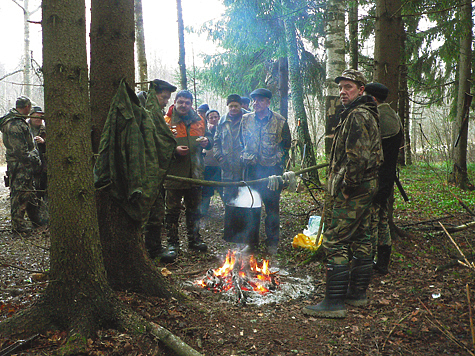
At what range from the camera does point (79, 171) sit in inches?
92.6

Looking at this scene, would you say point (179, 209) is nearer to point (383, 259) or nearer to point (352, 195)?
point (352, 195)

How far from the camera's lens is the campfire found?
3.79 m

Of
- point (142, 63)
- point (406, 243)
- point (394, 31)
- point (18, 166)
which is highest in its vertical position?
point (142, 63)

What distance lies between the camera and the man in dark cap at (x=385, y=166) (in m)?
4.06

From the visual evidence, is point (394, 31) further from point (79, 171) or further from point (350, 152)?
point (79, 171)

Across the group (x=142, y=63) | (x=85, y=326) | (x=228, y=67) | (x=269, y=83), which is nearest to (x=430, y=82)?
(x=269, y=83)

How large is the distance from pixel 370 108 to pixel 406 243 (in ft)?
8.89

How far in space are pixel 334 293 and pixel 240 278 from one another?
1.17m

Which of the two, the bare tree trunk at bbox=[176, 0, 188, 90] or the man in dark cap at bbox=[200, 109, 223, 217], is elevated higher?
the bare tree trunk at bbox=[176, 0, 188, 90]

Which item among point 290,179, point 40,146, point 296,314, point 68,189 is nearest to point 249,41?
point 40,146

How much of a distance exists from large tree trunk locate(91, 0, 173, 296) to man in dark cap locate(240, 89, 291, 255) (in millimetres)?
2354

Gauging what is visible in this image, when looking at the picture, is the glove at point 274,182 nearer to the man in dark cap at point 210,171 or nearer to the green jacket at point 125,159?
the green jacket at point 125,159

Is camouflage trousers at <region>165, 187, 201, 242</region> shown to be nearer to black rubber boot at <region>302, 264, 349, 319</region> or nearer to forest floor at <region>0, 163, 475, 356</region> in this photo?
forest floor at <region>0, 163, 475, 356</region>

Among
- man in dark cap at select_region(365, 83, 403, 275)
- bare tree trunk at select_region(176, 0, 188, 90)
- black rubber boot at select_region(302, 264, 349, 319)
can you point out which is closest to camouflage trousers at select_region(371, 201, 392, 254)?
man in dark cap at select_region(365, 83, 403, 275)
